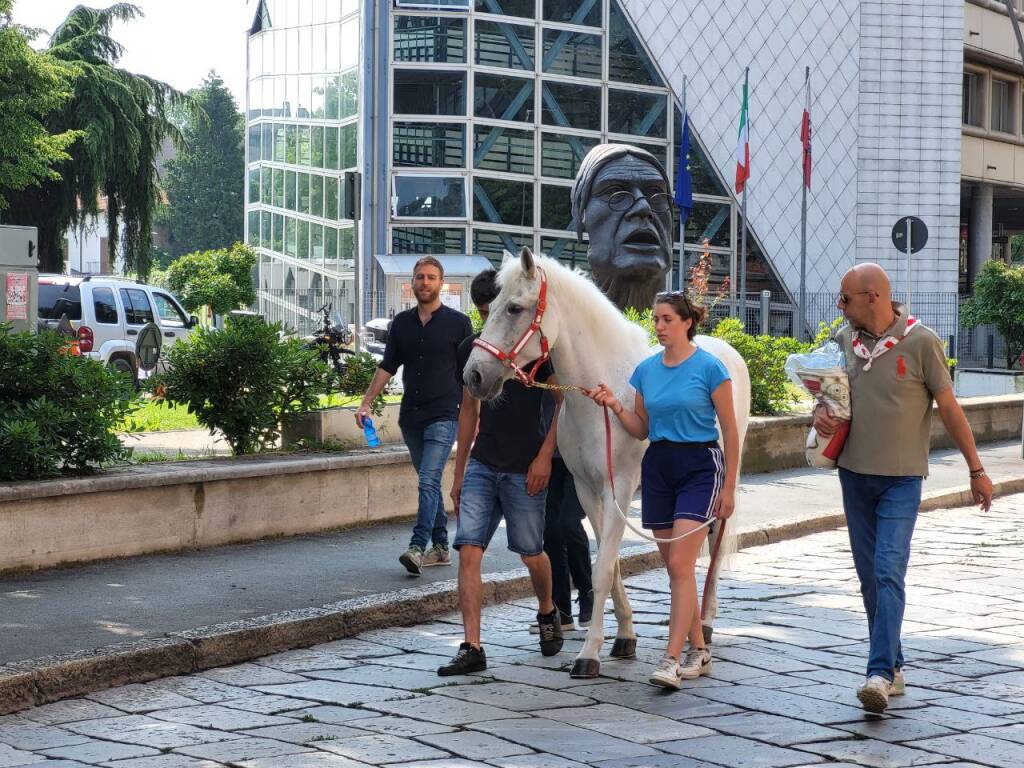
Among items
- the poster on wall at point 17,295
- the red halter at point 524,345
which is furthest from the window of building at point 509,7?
the red halter at point 524,345

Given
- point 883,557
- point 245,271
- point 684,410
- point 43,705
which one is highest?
point 245,271

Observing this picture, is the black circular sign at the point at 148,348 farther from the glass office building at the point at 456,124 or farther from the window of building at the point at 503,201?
the window of building at the point at 503,201

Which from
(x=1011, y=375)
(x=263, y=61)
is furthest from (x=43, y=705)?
(x=263, y=61)

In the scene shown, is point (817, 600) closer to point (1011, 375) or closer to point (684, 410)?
point (684, 410)

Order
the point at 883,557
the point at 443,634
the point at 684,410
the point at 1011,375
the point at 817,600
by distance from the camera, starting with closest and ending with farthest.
Answer: the point at 883,557 < the point at 684,410 < the point at 443,634 < the point at 817,600 < the point at 1011,375

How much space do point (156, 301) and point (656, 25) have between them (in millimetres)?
26228

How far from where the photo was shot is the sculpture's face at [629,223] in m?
16.5

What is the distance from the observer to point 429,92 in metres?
46.9

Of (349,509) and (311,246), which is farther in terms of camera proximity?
(311,246)

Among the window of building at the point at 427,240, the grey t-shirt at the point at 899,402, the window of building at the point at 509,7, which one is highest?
the window of building at the point at 509,7

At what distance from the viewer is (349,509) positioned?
1150 centimetres

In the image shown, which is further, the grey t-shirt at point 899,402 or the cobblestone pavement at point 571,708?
the grey t-shirt at point 899,402

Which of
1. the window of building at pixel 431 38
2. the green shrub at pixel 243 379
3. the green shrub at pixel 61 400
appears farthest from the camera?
the window of building at pixel 431 38

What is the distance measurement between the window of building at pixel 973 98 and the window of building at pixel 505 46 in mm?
18412
